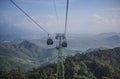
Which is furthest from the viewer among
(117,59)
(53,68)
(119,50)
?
(119,50)

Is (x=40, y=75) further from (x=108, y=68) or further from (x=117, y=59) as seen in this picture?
(x=117, y=59)

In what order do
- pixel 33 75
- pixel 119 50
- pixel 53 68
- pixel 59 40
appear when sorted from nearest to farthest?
pixel 59 40 < pixel 33 75 < pixel 53 68 < pixel 119 50

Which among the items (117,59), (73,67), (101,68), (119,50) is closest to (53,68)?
(73,67)

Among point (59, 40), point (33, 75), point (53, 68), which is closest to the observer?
point (59, 40)

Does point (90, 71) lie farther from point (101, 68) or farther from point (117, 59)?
point (117, 59)

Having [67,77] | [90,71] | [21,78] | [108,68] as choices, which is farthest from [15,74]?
[108,68]

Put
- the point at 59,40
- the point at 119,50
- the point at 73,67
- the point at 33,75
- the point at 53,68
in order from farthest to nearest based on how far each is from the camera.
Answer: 1. the point at 119,50
2. the point at 53,68
3. the point at 73,67
4. the point at 33,75
5. the point at 59,40

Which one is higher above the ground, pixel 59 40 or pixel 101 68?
pixel 59 40

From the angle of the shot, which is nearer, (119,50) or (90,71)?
(90,71)

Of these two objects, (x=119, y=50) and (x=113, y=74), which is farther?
(x=119, y=50)
